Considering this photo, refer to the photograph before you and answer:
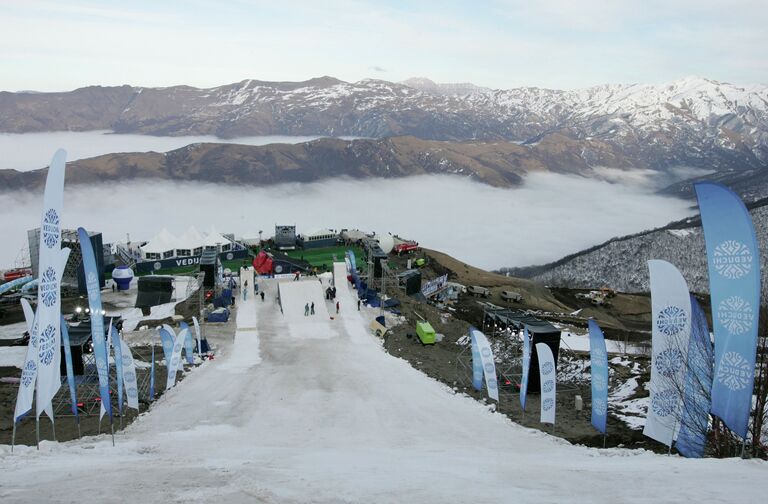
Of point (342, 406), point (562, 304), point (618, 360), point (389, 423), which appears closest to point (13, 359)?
point (342, 406)

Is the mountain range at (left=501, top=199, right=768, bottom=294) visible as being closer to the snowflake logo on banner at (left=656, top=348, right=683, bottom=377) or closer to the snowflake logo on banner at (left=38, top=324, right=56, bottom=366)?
the snowflake logo on banner at (left=656, top=348, right=683, bottom=377)

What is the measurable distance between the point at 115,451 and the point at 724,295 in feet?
54.6

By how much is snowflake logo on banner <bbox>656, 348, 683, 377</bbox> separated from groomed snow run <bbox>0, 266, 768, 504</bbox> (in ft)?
7.96

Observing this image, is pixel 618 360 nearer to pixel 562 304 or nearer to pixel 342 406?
pixel 342 406

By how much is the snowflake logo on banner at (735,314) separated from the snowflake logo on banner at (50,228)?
52.8ft

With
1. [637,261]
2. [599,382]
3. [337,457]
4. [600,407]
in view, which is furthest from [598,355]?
[637,261]

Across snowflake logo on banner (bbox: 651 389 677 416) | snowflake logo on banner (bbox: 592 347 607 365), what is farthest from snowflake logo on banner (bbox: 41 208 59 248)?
snowflake logo on banner (bbox: 651 389 677 416)

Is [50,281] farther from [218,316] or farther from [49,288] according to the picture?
[218,316]

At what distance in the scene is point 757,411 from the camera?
50.1 ft

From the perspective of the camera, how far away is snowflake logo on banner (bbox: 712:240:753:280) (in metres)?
13.1

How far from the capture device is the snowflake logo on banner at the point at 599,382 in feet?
62.8

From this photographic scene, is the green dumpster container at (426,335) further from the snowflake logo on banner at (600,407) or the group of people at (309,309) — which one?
the snowflake logo on banner at (600,407)

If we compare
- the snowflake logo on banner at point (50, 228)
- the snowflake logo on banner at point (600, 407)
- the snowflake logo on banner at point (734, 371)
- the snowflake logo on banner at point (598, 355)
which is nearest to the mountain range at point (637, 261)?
the snowflake logo on banner at point (600, 407)

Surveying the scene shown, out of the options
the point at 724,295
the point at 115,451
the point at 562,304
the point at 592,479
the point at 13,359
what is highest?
the point at 724,295
